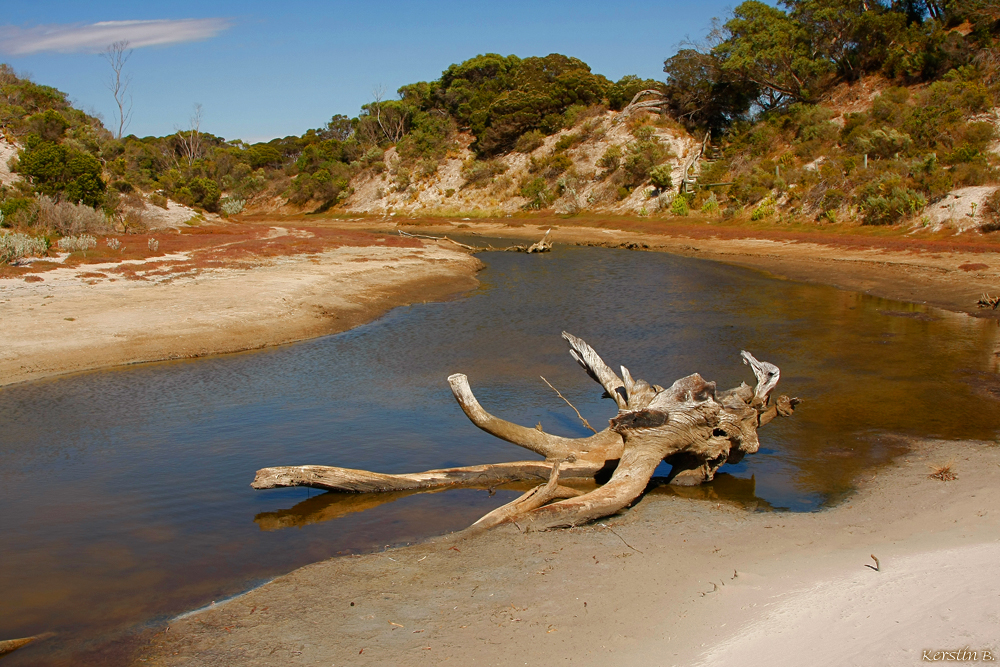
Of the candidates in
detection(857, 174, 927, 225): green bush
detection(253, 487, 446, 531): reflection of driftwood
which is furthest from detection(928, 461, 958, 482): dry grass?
detection(857, 174, 927, 225): green bush

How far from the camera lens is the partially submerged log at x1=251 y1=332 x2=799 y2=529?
806 centimetres

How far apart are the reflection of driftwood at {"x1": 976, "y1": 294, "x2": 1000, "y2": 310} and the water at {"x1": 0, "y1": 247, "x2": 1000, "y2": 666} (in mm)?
1415

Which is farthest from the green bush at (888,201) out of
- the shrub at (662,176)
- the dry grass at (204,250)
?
the dry grass at (204,250)

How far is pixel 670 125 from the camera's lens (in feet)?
186

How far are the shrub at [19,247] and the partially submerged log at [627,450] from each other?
19.4 metres

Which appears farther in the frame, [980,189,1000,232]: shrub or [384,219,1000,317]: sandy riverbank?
[980,189,1000,232]: shrub

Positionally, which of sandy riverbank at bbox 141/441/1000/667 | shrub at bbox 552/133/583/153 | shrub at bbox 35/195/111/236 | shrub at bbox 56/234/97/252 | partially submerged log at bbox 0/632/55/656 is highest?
shrub at bbox 552/133/583/153

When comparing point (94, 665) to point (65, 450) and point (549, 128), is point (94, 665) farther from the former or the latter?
point (549, 128)

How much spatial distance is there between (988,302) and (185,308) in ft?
67.2

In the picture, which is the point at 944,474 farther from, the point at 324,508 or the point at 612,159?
the point at 612,159

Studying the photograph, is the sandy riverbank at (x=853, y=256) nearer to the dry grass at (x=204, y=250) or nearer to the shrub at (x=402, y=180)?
the dry grass at (x=204, y=250)

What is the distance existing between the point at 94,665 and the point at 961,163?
119ft

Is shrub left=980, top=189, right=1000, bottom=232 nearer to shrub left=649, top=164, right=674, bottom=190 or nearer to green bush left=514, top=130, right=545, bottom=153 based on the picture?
shrub left=649, top=164, right=674, bottom=190

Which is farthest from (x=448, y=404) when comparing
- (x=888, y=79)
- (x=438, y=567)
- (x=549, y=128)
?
(x=549, y=128)
